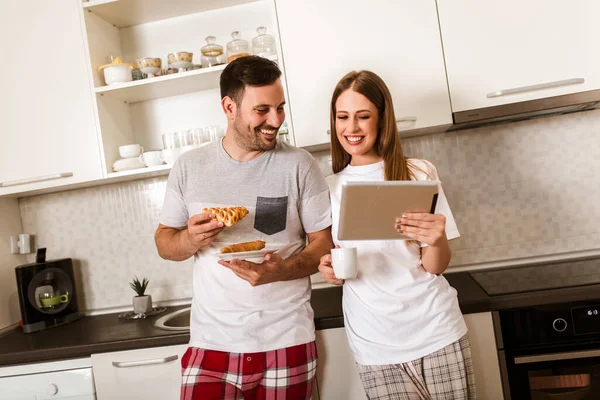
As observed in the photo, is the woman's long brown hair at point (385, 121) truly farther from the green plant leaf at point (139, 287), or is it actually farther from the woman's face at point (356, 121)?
the green plant leaf at point (139, 287)

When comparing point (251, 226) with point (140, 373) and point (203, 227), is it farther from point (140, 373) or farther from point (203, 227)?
point (140, 373)

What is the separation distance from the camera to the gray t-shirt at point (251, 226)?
1.56 metres

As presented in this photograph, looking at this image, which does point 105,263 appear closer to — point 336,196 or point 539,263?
point 336,196

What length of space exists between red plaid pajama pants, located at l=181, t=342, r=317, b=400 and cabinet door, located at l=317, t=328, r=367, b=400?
19 centimetres

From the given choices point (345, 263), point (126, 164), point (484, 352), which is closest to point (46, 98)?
point (126, 164)

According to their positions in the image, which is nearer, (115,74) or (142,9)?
(115,74)

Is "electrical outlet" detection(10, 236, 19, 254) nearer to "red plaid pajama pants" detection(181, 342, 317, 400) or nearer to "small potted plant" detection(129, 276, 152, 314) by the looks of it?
"small potted plant" detection(129, 276, 152, 314)

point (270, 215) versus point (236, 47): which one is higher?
point (236, 47)

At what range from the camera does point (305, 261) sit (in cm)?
157

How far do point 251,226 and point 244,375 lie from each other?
0.42m

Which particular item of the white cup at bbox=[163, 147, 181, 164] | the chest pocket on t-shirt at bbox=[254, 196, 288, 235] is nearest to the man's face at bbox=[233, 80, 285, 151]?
the chest pocket on t-shirt at bbox=[254, 196, 288, 235]

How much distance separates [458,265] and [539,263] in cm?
32

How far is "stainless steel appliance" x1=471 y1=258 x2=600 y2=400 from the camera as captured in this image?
5.51ft

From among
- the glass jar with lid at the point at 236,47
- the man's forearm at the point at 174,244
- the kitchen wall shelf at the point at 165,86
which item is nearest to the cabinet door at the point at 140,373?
the man's forearm at the point at 174,244
